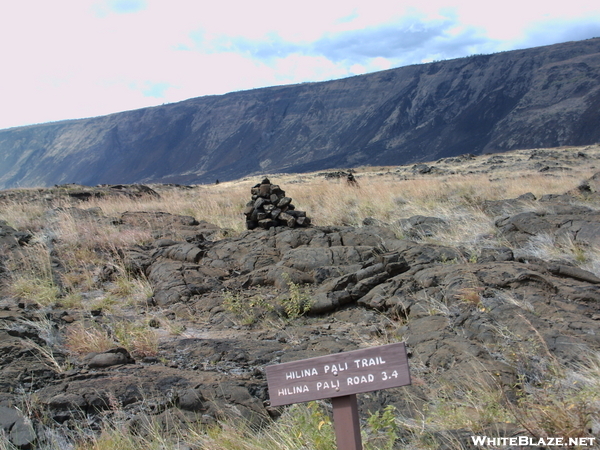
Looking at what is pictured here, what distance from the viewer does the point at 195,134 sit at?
126m

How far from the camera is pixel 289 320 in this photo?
18.9ft

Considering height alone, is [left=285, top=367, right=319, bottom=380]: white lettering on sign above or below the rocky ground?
below

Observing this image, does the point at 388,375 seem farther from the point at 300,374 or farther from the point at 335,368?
the point at 300,374

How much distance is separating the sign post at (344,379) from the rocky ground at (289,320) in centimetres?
96

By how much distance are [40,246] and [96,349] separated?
Result: 4.72 meters

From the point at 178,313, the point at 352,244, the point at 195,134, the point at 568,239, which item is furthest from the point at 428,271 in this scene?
the point at 195,134

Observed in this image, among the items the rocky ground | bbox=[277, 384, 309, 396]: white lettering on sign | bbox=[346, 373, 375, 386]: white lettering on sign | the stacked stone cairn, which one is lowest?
bbox=[277, 384, 309, 396]: white lettering on sign

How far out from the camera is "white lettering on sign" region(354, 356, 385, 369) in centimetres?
233

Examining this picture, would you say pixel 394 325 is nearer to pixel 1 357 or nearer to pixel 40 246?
pixel 1 357

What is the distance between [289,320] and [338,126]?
107 metres

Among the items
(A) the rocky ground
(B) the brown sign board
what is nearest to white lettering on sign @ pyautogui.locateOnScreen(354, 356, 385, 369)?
(B) the brown sign board

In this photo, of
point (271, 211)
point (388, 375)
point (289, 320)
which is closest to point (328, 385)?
point (388, 375)

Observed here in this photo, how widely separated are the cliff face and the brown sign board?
83.4m

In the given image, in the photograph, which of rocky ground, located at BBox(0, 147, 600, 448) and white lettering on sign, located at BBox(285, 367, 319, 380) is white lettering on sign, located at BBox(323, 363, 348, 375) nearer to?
white lettering on sign, located at BBox(285, 367, 319, 380)
